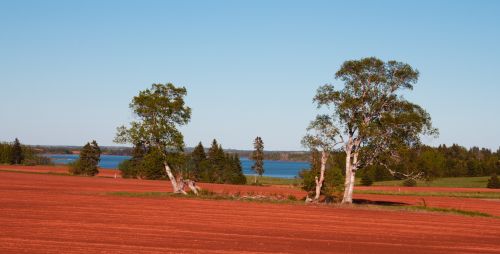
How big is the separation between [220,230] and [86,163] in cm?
7860

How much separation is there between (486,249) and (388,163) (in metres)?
21.6

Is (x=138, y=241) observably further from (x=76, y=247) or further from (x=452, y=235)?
(x=452, y=235)

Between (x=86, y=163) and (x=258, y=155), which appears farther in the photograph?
(x=258, y=155)

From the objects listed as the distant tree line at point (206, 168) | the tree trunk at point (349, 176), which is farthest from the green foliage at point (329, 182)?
the distant tree line at point (206, 168)

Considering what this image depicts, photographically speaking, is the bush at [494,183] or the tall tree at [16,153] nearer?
the bush at [494,183]

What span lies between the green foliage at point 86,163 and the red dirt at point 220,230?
6318 cm

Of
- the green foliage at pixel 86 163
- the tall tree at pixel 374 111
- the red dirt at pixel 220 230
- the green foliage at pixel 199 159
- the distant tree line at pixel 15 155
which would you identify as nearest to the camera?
the red dirt at pixel 220 230

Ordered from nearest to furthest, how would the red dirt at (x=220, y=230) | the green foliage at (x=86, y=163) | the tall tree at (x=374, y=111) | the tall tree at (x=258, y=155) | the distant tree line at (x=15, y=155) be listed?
the red dirt at (x=220, y=230)
the tall tree at (x=374, y=111)
the green foliage at (x=86, y=163)
the tall tree at (x=258, y=155)
the distant tree line at (x=15, y=155)

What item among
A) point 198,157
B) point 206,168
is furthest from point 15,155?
point 206,168

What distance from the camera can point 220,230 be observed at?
920 inches

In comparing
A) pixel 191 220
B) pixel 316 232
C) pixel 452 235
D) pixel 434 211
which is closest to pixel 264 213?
pixel 191 220

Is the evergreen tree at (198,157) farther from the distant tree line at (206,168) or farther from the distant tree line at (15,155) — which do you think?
the distant tree line at (15,155)

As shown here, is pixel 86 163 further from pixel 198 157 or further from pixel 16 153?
pixel 16 153

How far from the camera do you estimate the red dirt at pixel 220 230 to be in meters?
18.3
